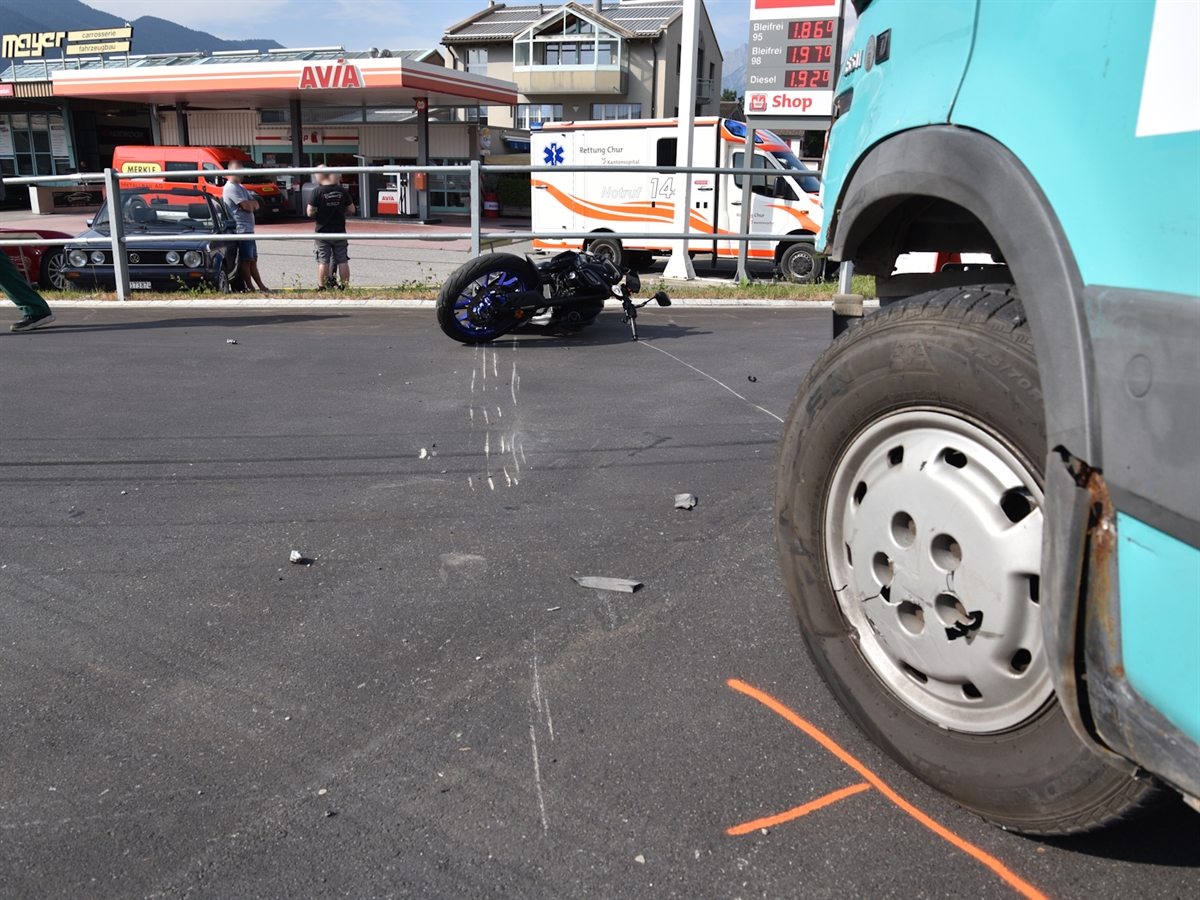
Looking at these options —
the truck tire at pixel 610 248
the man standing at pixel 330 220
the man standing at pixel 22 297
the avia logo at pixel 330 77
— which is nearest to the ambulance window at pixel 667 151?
the truck tire at pixel 610 248

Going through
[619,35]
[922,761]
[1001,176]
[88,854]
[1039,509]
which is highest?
[619,35]

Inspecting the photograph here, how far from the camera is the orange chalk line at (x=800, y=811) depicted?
2.29 metres

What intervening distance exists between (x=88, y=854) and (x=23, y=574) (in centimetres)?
186

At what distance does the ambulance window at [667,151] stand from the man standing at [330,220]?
29.3ft

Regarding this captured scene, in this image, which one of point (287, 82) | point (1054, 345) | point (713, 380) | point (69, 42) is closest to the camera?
point (1054, 345)

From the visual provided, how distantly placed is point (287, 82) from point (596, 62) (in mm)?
25107

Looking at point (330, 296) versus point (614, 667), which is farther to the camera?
point (330, 296)

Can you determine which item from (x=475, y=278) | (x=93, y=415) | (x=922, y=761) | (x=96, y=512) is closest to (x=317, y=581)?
(x=96, y=512)

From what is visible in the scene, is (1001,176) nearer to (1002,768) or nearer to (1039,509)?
(1039,509)

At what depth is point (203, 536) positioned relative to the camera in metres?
4.09

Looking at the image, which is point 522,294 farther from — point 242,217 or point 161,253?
point 242,217

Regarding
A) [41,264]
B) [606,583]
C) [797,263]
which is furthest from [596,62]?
[606,583]

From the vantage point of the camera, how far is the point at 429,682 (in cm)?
294

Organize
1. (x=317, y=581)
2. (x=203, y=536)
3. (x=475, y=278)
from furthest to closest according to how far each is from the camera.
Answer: (x=475, y=278) < (x=203, y=536) < (x=317, y=581)
